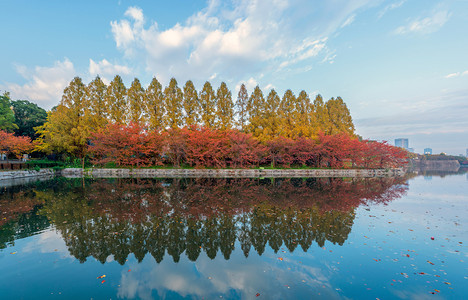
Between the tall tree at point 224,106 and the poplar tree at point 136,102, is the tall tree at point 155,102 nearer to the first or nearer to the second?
the poplar tree at point 136,102

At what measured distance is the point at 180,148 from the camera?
25.2 meters

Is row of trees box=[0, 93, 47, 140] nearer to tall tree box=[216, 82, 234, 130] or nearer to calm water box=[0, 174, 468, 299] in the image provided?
tall tree box=[216, 82, 234, 130]

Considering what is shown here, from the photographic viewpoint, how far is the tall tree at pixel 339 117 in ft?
117

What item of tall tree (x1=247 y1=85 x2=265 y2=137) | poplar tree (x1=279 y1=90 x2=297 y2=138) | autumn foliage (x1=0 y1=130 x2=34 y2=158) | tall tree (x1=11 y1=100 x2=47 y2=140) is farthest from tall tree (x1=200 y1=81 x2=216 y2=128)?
tall tree (x1=11 y1=100 x2=47 y2=140)

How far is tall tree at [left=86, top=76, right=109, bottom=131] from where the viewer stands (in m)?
28.3

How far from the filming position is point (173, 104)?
30.3 m

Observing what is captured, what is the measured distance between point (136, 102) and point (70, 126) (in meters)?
9.24

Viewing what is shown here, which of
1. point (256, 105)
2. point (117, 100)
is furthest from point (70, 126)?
point (256, 105)

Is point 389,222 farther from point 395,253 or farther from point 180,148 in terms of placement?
point 180,148

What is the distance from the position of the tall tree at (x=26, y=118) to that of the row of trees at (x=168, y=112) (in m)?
2.60

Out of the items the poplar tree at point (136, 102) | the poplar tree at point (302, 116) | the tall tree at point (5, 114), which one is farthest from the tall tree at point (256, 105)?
the tall tree at point (5, 114)

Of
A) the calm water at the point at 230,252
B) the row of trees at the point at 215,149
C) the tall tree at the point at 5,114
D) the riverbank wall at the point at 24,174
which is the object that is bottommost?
the calm water at the point at 230,252

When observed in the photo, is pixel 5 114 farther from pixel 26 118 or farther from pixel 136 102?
pixel 136 102

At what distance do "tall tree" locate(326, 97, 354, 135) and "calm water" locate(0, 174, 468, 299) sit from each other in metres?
28.9
